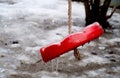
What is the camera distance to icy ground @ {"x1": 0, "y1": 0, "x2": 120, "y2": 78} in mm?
3725

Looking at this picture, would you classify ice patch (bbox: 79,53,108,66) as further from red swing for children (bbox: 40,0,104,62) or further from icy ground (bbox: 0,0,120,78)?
red swing for children (bbox: 40,0,104,62)

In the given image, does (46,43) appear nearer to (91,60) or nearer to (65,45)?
(91,60)

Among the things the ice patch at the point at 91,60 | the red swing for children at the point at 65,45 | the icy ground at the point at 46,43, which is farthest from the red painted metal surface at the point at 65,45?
the ice patch at the point at 91,60

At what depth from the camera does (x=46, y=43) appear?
4723 millimetres

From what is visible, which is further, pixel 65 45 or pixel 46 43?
pixel 46 43

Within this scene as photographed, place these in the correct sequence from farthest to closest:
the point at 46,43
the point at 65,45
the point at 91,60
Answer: the point at 46,43
the point at 91,60
the point at 65,45

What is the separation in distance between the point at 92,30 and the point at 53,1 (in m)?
4.40

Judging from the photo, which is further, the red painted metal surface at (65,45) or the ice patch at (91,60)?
the ice patch at (91,60)

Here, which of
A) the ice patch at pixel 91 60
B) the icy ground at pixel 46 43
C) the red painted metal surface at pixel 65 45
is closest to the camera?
the red painted metal surface at pixel 65 45

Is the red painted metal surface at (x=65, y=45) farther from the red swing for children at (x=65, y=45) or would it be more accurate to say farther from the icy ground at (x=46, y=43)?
the icy ground at (x=46, y=43)

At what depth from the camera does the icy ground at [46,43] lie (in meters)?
3.72

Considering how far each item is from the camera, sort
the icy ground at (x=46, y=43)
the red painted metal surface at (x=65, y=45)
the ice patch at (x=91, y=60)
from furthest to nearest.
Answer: the ice patch at (x=91, y=60), the icy ground at (x=46, y=43), the red painted metal surface at (x=65, y=45)

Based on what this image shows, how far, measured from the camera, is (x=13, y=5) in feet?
23.9

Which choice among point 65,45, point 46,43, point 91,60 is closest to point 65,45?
point 65,45
